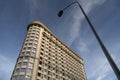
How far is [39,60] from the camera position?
40531 mm

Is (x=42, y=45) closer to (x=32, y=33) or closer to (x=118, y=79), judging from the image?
(x=32, y=33)

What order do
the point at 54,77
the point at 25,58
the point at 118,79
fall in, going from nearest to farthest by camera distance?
the point at 118,79
the point at 25,58
the point at 54,77

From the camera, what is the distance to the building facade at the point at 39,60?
114 ft

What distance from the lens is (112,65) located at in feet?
→ 9.87

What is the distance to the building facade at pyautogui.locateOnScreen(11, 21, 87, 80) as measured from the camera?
3471 centimetres

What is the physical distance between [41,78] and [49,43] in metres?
19.6

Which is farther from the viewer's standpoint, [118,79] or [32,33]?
[32,33]

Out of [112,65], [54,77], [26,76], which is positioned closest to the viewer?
[112,65]

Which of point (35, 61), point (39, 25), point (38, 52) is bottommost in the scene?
point (35, 61)

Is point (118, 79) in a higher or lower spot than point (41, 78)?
lower

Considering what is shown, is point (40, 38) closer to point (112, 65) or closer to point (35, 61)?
point (35, 61)

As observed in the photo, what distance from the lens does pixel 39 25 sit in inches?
2133

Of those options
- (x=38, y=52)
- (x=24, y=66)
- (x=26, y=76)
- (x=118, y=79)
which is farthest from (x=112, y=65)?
(x=38, y=52)

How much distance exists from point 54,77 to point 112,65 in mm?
41088
